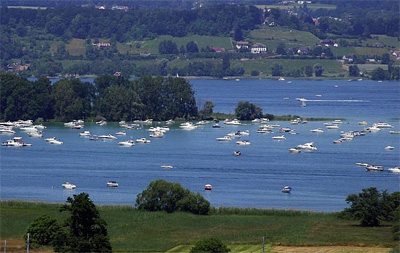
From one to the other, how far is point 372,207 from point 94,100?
119 ft

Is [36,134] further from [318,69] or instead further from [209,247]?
[318,69]

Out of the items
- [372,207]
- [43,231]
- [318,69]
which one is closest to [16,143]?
[372,207]

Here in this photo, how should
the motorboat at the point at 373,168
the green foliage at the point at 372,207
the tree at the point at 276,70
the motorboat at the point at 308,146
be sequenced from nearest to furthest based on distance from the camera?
the green foliage at the point at 372,207 → the motorboat at the point at 373,168 → the motorboat at the point at 308,146 → the tree at the point at 276,70

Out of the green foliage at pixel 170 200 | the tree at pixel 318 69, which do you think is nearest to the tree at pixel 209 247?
the green foliage at pixel 170 200

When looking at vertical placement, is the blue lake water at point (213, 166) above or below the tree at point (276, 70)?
below

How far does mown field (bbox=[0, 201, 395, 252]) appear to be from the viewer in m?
27.9

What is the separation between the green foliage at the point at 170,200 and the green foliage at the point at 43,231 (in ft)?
21.2

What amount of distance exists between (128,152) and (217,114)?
17.4 meters

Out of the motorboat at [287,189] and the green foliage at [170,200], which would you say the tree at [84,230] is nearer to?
the green foliage at [170,200]

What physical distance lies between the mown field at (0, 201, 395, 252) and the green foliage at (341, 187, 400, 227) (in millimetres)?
348

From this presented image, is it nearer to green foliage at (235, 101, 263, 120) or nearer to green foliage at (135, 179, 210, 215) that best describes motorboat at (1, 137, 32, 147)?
green foliage at (235, 101, 263, 120)

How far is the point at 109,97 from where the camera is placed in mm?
65125

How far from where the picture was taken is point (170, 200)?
3291cm

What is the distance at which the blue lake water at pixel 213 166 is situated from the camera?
38.4 m
